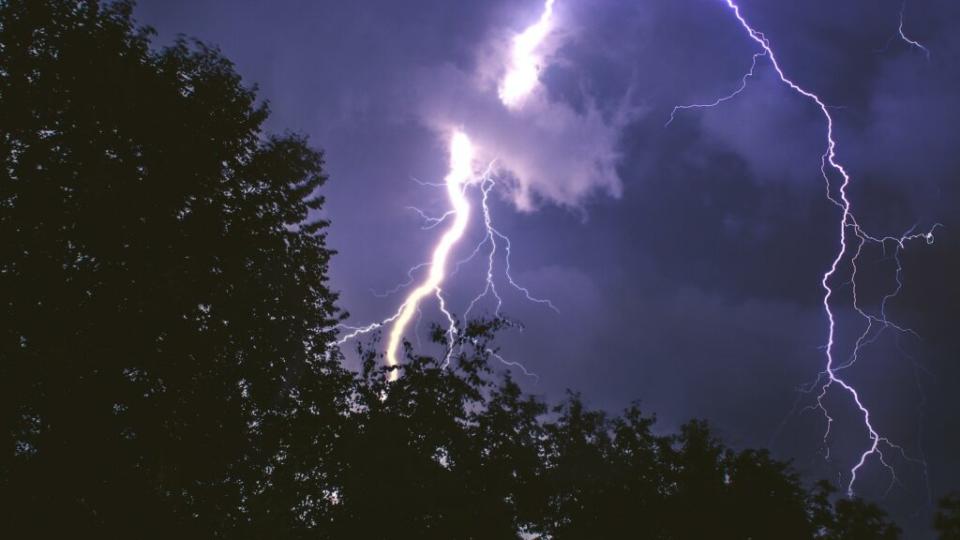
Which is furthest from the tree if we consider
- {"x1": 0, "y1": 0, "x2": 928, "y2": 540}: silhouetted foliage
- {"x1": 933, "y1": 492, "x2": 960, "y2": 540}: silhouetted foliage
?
{"x1": 933, "y1": 492, "x2": 960, "y2": 540}: silhouetted foliage

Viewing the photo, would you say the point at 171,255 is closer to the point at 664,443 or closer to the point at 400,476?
the point at 400,476

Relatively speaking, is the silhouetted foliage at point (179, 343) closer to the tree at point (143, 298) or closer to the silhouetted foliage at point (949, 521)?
the tree at point (143, 298)

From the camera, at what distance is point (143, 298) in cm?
904

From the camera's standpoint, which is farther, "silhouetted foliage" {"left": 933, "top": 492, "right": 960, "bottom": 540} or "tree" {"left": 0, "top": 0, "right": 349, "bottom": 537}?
"silhouetted foliage" {"left": 933, "top": 492, "right": 960, "bottom": 540}

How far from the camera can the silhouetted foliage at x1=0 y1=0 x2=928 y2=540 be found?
26.8 ft

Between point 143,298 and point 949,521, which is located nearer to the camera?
point 143,298

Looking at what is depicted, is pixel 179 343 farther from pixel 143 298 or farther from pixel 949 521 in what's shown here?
pixel 949 521

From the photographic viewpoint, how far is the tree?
26.6 ft

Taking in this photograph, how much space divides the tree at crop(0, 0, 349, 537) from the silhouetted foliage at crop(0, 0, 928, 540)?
4 cm

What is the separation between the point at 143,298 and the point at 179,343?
1342 millimetres

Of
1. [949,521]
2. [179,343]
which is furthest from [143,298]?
[949,521]

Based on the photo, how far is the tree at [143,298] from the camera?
26.6 ft

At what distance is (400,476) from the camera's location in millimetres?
10227

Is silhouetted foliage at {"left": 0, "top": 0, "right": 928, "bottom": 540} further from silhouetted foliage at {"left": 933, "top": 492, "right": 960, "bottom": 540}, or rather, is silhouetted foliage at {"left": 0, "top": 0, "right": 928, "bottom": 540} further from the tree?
silhouetted foliage at {"left": 933, "top": 492, "right": 960, "bottom": 540}
